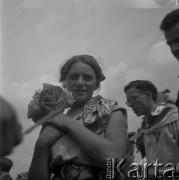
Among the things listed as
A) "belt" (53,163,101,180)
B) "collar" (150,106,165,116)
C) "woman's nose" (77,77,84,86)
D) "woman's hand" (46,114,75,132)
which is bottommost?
"belt" (53,163,101,180)

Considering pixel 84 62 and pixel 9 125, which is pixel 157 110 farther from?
pixel 9 125

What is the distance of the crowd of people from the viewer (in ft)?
2.42

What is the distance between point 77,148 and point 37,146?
0.30ft

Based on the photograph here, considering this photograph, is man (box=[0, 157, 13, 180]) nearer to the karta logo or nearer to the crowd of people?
the crowd of people

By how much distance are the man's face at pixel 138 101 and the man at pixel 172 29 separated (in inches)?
3.3

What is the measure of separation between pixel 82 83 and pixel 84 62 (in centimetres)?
6

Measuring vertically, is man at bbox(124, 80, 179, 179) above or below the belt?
above

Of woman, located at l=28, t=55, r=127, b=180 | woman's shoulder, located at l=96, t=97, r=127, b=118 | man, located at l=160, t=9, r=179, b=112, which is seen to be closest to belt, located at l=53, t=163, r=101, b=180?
woman, located at l=28, t=55, r=127, b=180

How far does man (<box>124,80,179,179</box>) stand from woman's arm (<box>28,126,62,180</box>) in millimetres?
198

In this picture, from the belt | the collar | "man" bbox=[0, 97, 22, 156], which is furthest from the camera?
the collar

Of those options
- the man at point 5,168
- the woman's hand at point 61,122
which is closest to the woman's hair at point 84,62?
the woman's hand at point 61,122

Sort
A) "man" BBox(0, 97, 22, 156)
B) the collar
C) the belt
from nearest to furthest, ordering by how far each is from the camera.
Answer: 1. "man" BBox(0, 97, 22, 156)
2. the belt
3. the collar

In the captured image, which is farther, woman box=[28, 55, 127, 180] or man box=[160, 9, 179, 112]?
man box=[160, 9, 179, 112]

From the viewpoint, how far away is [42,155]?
0.75 m
